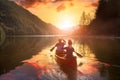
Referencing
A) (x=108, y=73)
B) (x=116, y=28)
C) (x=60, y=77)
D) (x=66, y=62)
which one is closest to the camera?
(x=60, y=77)

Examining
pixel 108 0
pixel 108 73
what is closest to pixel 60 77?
pixel 108 73

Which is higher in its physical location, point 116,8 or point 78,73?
point 116,8

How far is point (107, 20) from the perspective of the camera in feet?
414

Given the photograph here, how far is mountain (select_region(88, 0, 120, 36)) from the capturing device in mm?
116250

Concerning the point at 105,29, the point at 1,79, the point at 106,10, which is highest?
the point at 106,10

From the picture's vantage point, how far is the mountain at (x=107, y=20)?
4577 inches

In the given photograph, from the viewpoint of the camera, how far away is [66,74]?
28.0 meters

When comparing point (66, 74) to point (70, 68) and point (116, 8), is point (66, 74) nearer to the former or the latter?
point (70, 68)

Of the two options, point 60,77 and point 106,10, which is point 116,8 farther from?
point 60,77

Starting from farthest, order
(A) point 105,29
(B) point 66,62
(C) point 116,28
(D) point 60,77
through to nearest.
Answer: (A) point 105,29 < (C) point 116,28 < (B) point 66,62 < (D) point 60,77

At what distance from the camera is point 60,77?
87.1 ft

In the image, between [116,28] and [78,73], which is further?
[116,28]

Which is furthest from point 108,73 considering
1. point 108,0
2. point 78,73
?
point 108,0

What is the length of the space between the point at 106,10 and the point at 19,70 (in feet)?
329
